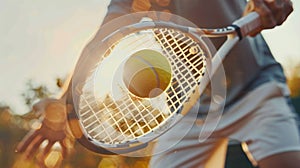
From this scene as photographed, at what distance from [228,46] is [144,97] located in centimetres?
20

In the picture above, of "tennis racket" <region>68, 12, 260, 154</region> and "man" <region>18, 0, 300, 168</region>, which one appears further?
"man" <region>18, 0, 300, 168</region>

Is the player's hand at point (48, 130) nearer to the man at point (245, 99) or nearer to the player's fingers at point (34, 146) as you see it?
the player's fingers at point (34, 146)

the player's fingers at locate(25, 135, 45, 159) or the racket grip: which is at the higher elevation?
the player's fingers at locate(25, 135, 45, 159)

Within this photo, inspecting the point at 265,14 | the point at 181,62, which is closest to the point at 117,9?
the point at 181,62

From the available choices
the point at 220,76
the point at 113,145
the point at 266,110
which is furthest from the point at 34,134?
the point at 266,110

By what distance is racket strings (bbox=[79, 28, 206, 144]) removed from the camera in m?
1.10

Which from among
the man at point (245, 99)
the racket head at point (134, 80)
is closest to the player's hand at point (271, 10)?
the man at point (245, 99)

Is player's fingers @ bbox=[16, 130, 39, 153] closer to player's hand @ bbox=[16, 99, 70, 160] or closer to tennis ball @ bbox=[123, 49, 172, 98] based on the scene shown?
player's hand @ bbox=[16, 99, 70, 160]

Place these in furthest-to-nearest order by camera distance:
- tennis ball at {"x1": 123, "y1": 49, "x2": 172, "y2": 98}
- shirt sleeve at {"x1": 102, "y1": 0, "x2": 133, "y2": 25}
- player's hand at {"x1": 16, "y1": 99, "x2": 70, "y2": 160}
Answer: shirt sleeve at {"x1": 102, "y1": 0, "x2": 133, "y2": 25}
tennis ball at {"x1": 123, "y1": 49, "x2": 172, "y2": 98}
player's hand at {"x1": 16, "y1": 99, "x2": 70, "y2": 160}

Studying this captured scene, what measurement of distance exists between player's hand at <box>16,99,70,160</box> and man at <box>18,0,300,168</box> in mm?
300

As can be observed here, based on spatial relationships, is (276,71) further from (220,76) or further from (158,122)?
(158,122)

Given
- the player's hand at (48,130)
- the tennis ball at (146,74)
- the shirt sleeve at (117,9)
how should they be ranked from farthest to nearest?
the shirt sleeve at (117,9)
the tennis ball at (146,74)
the player's hand at (48,130)

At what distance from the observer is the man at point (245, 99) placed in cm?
122

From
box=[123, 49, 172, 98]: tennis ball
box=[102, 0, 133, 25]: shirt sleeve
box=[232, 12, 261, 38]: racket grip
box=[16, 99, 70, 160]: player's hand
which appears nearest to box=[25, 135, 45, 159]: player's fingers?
box=[16, 99, 70, 160]: player's hand
